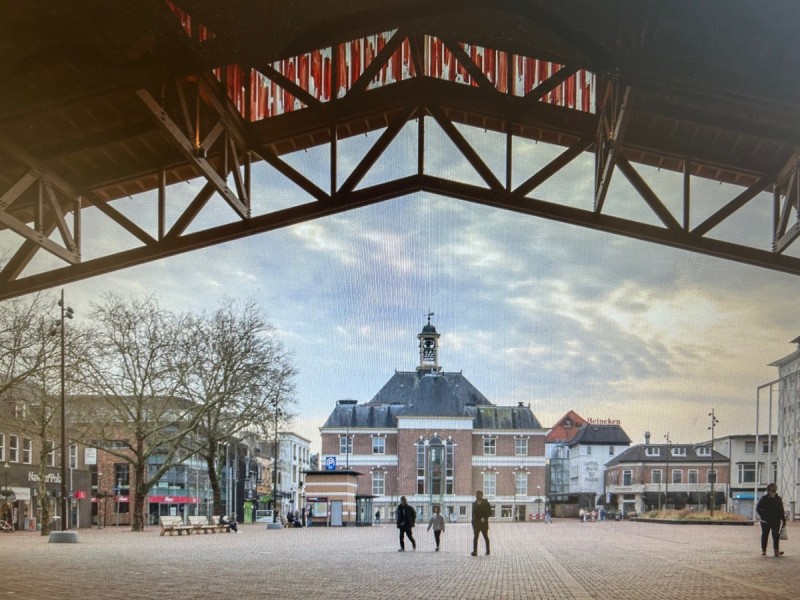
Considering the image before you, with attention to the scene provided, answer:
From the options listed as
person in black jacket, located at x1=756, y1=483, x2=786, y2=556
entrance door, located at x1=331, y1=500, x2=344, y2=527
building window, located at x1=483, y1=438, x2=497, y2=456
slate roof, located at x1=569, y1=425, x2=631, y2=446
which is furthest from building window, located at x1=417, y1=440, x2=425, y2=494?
person in black jacket, located at x1=756, y1=483, x2=786, y2=556

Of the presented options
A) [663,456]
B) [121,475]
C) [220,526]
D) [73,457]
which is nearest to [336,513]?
[220,526]

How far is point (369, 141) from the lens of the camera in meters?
15.7

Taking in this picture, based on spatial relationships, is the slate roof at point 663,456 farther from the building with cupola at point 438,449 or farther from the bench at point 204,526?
the bench at point 204,526

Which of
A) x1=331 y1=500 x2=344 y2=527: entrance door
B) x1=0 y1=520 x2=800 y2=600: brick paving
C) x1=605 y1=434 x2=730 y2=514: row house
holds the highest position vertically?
x1=0 y1=520 x2=800 y2=600: brick paving

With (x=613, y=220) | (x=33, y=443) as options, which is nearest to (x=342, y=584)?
(x=613, y=220)

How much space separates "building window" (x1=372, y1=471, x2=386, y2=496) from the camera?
310 ft

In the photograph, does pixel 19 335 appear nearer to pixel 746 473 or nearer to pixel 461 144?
pixel 461 144

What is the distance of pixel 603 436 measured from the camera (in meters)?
126

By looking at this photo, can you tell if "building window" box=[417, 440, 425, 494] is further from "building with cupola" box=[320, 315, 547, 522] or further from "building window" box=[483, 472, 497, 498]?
"building window" box=[483, 472, 497, 498]

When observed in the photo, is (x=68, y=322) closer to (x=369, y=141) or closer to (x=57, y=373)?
(x=57, y=373)

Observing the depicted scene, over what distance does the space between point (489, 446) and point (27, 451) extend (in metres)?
51.4

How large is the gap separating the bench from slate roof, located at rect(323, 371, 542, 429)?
46750mm

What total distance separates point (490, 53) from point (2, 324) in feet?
92.6

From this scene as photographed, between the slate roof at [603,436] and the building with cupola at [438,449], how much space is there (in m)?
30.1
